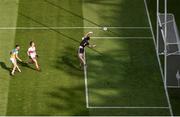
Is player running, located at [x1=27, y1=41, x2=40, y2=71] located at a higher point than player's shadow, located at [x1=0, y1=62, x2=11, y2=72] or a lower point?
higher

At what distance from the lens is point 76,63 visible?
123 feet

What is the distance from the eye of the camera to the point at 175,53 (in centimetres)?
3631

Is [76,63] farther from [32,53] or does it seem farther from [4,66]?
[4,66]

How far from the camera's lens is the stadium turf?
34.3 meters

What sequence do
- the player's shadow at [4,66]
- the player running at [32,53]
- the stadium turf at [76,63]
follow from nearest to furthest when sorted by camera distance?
1. the stadium turf at [76,63]
2. the player running at [32,53]
3. the player's shadow at [4,66]

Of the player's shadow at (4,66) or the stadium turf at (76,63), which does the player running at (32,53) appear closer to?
the stadium turf at (76,63)

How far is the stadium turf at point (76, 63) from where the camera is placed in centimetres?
3431

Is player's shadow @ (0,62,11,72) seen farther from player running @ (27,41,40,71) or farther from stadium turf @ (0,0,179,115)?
player running @ (27,41,40,71)

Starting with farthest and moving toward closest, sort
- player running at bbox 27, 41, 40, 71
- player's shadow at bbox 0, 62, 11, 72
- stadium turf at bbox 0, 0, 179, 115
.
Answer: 1. player's shadow at bbox 0, 62, 11, 72
2. player running at bbox 27, 41, 40, 71
3. stadium turf at bbox 0, 0, 179, 115

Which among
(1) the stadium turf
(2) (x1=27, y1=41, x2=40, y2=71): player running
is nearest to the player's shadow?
(1) the stadium turf

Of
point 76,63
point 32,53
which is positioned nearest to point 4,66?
point 32,53

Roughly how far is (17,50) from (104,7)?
377 inches

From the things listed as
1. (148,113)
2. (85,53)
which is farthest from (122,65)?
(148,113)

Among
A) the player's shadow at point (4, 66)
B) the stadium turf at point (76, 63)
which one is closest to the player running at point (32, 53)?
the stadium turf at point (76, 63)
